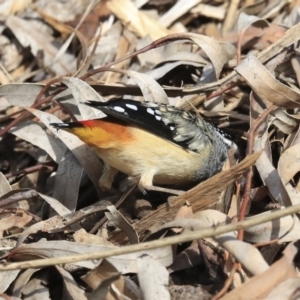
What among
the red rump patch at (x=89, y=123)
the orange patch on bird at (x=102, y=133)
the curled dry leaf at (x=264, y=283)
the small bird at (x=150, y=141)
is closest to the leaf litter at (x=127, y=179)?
the curled dry leaf at (x=264, y=283)

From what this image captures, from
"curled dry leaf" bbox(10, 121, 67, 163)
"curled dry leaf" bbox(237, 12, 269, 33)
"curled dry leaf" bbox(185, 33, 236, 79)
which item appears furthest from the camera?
"curled dry leaf" bbox(237, 12, 269, 33)

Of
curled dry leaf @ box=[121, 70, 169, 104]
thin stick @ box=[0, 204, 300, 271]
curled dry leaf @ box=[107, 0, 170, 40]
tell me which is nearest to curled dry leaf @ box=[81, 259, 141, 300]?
thin stick @ box=[0, 204, 300, 271]

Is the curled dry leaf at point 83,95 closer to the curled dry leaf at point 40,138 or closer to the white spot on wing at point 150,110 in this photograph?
the curled dry leaf at point 40,138

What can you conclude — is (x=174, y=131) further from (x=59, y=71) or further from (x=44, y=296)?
(x=59, y=71)

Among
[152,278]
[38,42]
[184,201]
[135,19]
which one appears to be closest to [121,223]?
[184,201]

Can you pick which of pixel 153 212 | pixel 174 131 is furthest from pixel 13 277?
pixel 174 131

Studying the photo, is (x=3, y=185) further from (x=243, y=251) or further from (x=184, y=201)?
(x=243, y=251)

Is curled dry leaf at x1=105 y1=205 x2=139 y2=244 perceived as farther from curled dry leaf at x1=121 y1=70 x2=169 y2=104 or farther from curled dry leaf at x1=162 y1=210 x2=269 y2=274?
curled dry leaf at x1=121 y1=70 x2=169 y2=104
